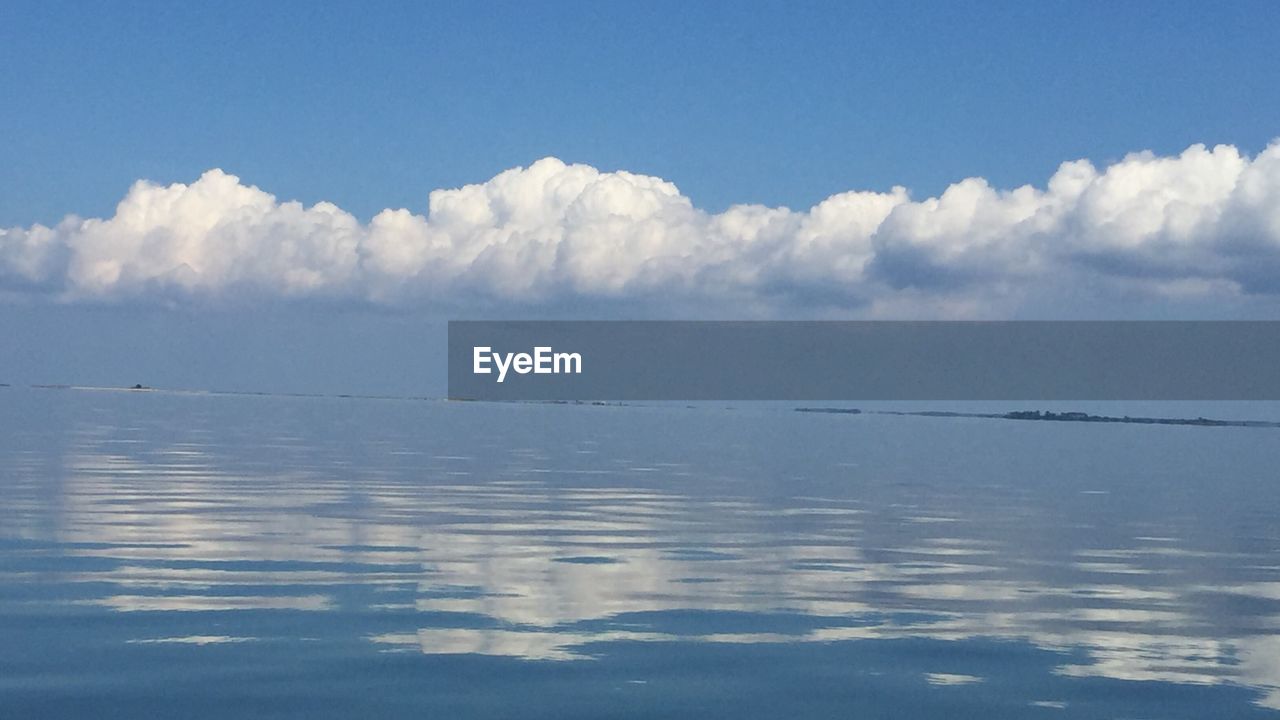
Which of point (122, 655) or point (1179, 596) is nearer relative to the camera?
point (122, 655)

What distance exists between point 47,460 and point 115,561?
41402mm

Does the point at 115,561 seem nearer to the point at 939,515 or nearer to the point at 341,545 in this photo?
the point at 341,545

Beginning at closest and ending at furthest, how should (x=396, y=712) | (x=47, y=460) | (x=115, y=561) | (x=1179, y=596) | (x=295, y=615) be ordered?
(x=396, y=712) < (x=295, y=615) < (x=1179, y=596) < (x=115, y=561) < (x=47, y=460)

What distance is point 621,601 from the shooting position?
86.1ft

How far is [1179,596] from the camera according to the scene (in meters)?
28.3

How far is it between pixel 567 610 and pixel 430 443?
259 feet

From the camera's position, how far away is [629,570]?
30688 mm

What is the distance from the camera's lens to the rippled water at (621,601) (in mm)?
18656

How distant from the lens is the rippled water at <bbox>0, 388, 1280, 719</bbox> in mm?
18656

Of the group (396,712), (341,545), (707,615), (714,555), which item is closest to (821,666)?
(707,615)

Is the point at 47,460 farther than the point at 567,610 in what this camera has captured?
Yes

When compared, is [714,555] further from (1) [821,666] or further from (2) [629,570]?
(1) [821,666]

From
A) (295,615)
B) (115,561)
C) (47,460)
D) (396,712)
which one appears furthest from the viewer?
(47,460)

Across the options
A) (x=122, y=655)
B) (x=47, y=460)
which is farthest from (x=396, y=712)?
(x=47, y=460)
